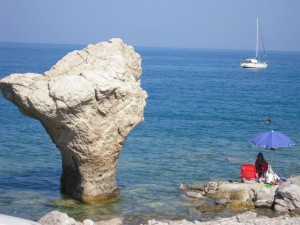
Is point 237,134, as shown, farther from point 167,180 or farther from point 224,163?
point 167,180

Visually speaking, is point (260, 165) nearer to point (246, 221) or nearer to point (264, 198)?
point (264, 198)

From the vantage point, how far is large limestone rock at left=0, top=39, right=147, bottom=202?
→ 772 inches

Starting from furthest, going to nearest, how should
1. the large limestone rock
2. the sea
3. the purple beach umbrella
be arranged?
the purple beach umbrella, the sea, the large limestone rock

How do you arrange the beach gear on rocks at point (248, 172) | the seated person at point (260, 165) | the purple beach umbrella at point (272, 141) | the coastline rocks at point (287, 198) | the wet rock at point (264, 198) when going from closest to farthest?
the coastline rocks at point (287, 198), the wet rock at point (264, 198), the purple beach umbrella at point (272, 141), the beach gear on rocks at point (248, 172), the seated person at point (260, 165)

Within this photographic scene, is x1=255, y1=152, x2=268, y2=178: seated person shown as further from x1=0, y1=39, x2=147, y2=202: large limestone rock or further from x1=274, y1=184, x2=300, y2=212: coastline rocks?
x1=0, y1=39, x2=147, y2=202: large limestone rock

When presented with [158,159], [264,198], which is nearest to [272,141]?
A: [264,198]

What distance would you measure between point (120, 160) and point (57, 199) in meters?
8.18

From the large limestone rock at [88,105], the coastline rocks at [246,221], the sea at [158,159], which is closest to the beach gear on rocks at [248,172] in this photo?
the sea at [158,159]

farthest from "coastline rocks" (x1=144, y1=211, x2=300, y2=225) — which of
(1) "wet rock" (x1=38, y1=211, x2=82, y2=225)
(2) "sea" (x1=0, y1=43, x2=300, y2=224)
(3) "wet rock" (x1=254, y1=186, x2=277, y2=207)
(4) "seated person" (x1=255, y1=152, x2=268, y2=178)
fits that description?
(4) "seated person" (x1=255, y1=152, x2=268, y2=178)

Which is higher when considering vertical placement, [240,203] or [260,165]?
[260,165]

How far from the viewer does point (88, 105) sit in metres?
19.9

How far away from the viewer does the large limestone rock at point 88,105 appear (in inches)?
772

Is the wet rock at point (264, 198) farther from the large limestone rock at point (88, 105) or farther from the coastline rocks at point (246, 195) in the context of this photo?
the large limestone rock at point (88, 105)

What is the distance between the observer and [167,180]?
2592 cm
